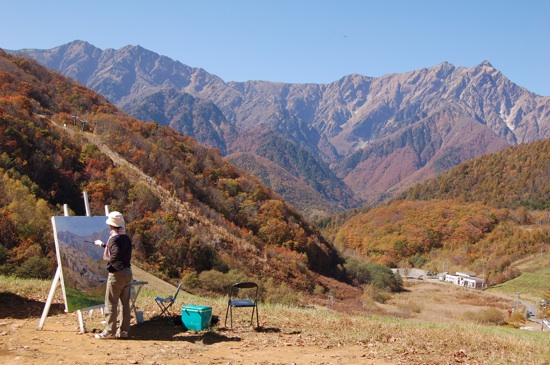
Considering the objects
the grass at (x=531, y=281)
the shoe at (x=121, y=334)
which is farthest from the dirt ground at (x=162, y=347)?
the grass at (x=531, y=281)

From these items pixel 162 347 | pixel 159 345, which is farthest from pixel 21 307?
pixel 162 347

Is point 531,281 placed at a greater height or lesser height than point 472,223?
lesser

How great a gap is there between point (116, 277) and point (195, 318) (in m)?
1.85

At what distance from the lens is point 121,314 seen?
8531mm

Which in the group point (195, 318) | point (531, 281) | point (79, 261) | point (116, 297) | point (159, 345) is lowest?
point (531, 281)

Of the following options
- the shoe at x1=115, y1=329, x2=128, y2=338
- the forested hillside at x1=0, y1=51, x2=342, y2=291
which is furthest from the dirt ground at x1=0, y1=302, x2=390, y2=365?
the forested hillside at x1=0, y1=51, x2=342, y2=291

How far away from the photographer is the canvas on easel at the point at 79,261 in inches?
331

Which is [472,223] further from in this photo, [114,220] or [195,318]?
[114,220]

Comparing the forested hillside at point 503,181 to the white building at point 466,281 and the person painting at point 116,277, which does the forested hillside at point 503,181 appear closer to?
the white building at point 466,281

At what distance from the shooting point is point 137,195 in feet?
116

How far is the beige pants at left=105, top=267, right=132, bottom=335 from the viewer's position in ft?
27.2

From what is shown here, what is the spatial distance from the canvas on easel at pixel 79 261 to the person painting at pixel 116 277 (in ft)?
1.91

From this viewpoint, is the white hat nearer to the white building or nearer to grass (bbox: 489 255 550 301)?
grass (bbox: 489 255 550 301)

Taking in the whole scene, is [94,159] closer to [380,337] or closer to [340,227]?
[380,337]
